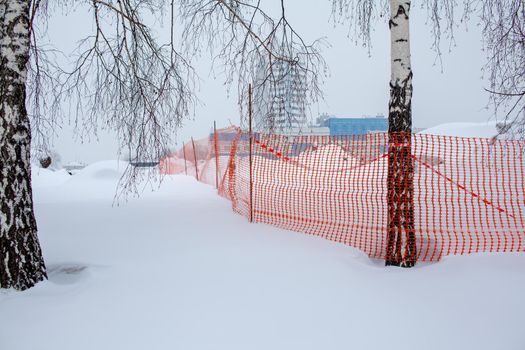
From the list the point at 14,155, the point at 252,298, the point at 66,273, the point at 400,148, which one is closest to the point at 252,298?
the point at 252,298

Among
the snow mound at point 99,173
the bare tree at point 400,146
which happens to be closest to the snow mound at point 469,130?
the bare tree at point 400,146

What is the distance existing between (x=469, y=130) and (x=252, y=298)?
1469 cm

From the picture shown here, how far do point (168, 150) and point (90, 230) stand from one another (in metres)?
1.88

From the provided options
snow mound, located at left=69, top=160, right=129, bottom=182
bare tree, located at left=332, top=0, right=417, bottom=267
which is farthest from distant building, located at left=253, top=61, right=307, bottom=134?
snow mound, located at left=69, top=160, right=129, bottom=182

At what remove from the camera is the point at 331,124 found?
68.2 metres

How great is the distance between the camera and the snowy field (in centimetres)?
249

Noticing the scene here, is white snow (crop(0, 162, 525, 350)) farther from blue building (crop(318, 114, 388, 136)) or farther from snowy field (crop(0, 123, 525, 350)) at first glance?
blue building (crop(318, 114, 388, 136))

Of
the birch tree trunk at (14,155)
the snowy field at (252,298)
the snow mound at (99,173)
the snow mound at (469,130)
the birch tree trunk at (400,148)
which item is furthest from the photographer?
the snow mound at (99,173)

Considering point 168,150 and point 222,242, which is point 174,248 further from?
point 168,150

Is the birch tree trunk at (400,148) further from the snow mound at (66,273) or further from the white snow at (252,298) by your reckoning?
the snow mound at (66,273)

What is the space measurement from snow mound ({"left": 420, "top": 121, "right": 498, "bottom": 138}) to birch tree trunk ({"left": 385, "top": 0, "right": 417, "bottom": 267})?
38.3ft

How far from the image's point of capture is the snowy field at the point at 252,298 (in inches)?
98.1

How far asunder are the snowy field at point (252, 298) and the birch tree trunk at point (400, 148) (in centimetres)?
32

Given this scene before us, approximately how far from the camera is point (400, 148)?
3994 millimetres
